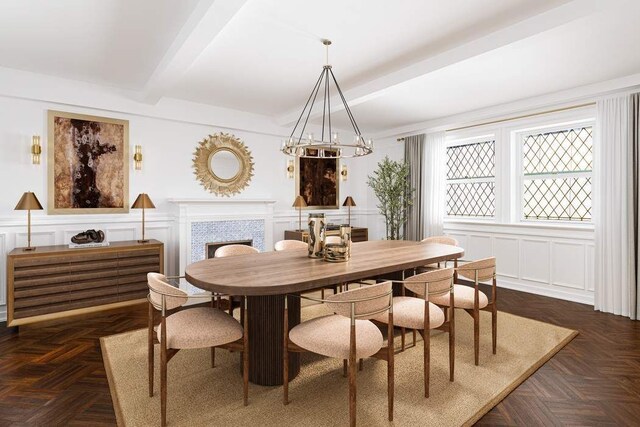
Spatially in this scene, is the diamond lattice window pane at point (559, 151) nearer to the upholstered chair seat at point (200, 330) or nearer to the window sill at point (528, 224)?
the window sill at point (528, 224)

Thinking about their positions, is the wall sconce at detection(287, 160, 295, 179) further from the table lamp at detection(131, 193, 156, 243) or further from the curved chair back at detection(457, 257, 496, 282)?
the curved chair back at detection(457, 257, 496, 282)

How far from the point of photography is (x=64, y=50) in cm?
329

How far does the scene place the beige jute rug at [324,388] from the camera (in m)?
2.05

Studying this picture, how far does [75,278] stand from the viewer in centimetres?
367

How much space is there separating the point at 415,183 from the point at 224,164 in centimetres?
324

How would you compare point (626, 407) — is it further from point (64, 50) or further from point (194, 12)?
point (64, 50)

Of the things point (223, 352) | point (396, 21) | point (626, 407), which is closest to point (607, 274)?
point (626, 407)

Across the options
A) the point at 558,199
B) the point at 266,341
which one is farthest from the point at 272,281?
the point at 558,199

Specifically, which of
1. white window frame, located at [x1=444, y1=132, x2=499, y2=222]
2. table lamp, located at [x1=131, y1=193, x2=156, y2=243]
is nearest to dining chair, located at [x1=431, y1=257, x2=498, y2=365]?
white window frame, located at [x1=444, y1=132, x2=499, y2=222]

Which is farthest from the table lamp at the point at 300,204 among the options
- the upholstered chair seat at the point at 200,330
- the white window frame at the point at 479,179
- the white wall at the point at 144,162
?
the upholstered chair seat at the point at 200,330

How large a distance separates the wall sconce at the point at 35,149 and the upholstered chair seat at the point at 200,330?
3.00 meters

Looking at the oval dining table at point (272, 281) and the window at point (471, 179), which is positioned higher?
the window at point (471, 179)

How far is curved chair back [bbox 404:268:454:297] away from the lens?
7.47ft

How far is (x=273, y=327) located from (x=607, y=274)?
4.00m
